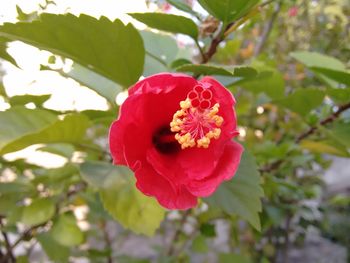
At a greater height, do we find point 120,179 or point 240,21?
point 240,21

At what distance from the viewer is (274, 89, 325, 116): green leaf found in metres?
0.88

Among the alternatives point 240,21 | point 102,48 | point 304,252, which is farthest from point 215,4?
point 304,252

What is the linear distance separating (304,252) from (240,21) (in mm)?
2915

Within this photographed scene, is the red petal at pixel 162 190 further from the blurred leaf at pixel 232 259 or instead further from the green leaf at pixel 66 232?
the blurred leaf at pixel 232 259

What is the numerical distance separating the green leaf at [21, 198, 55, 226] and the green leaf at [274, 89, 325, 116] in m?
0.64

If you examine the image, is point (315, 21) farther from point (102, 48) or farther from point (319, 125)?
point (102, 48)

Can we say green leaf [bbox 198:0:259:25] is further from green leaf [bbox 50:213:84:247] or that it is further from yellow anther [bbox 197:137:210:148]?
green leaf [bbox 50:213:84:247]

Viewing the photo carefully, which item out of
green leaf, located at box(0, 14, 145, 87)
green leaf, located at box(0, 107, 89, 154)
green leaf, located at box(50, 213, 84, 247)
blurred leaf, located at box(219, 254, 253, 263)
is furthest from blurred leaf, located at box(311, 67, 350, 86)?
blurred leaf, located at box(219, 254, 253, 263)

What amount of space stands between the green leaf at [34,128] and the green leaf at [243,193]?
280 mm

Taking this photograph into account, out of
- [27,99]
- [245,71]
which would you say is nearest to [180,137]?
[245,71]

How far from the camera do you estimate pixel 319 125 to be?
3.01ft

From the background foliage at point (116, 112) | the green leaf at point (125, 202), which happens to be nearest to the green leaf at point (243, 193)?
the background foliage at point (116, 112)

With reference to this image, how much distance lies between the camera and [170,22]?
69 cm

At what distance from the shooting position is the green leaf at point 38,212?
966 mm
